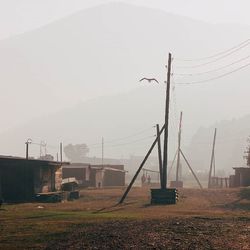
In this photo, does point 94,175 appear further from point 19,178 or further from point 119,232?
point 119,232

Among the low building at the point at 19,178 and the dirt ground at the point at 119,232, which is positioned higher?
the low building at the point at 19,178

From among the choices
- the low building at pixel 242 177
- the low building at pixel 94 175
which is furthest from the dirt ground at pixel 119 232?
the low building at pixel 94 175

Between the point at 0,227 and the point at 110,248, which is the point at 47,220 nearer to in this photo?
the point at 0,227

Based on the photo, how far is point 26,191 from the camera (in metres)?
43.4

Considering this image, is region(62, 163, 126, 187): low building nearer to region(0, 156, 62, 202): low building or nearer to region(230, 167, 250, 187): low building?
region(230, 167, 250, 187): low building

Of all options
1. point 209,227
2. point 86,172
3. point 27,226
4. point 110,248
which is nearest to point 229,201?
point 209,227

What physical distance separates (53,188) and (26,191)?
7396 millimetres

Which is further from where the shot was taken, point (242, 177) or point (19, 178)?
point (242, 177)

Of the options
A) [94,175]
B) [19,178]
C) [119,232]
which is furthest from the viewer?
[94,175]

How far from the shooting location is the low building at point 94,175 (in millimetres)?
70250

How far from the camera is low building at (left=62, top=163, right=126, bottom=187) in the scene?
70250 mm

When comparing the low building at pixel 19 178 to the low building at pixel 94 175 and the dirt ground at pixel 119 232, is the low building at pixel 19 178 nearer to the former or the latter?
the dirt ground at pixel 119 232

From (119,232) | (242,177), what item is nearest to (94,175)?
(242,177)

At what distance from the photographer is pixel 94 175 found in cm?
7456
